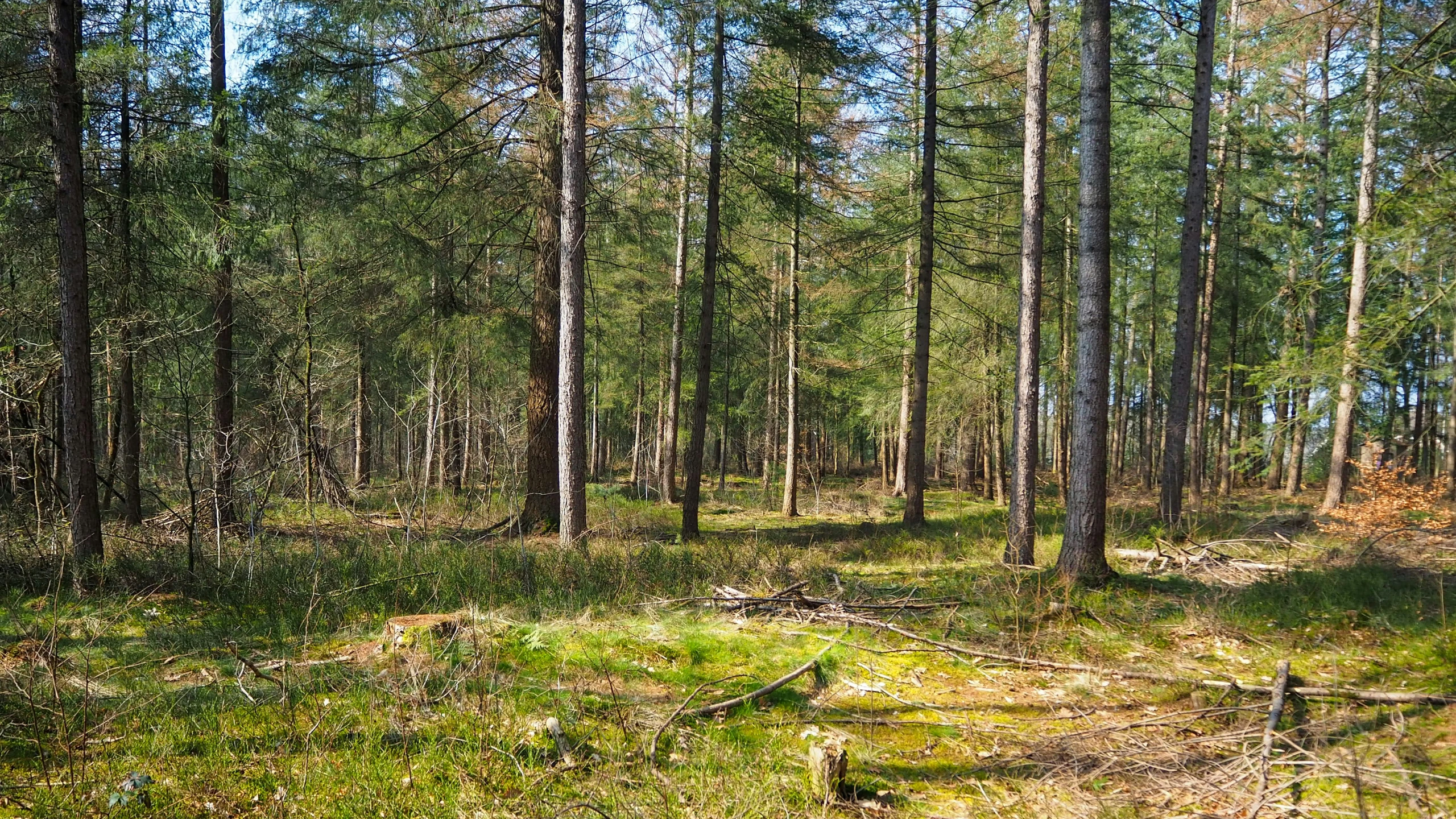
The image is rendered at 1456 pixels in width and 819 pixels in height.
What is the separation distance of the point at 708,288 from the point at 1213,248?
14.2 meters

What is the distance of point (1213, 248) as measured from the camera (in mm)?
17938

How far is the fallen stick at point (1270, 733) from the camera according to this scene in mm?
3234

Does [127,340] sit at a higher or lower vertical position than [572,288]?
lower

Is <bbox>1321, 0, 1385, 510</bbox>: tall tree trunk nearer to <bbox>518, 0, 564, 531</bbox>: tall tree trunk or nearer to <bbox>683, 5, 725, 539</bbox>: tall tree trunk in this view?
<bbox>683, 5, 725, 539</bbox>: tall tree trunk

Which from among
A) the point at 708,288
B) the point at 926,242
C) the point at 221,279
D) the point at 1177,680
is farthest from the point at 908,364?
the point at 221,279

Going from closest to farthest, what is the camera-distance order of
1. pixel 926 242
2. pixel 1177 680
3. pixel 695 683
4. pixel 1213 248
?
1. pixel 1177 680
2. pixel 695 683
3. pixel 926 242
4. pixel 1213 248

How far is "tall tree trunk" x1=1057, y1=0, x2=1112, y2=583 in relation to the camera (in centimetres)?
729

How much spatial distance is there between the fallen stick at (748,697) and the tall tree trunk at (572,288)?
459cm

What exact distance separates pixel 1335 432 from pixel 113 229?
2325 cm

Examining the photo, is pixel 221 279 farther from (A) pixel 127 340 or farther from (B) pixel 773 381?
(B) pixel 773 381

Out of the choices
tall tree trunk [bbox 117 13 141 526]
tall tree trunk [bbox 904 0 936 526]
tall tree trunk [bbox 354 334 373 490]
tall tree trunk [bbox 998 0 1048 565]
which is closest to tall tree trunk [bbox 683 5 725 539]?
tall tree trunk [bbox 904 0 936 526]

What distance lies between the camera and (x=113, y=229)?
33.4ft

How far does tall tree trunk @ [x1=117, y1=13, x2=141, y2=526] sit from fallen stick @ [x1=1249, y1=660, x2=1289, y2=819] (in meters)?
12.1

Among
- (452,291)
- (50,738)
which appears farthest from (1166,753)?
(452,291)
